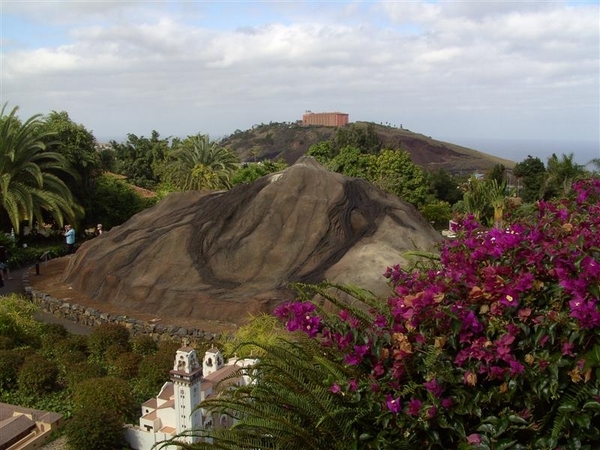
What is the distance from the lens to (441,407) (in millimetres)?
3145

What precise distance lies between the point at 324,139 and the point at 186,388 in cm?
9830

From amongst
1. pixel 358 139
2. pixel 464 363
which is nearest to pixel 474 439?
pixel 464 363

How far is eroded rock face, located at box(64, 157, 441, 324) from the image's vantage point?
1491cm

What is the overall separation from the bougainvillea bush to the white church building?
313 centimetres

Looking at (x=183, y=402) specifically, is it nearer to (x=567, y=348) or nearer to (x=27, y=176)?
(x=567, y=348)

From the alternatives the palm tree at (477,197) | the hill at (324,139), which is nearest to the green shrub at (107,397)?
the palm tree at (477,197)

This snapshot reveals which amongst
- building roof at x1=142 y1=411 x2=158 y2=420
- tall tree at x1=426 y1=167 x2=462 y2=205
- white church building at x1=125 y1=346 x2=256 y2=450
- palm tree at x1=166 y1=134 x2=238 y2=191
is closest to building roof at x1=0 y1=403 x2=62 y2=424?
white church building at x1=125 y1=346 x2=256 y2=450

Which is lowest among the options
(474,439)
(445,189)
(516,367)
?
(445,189)

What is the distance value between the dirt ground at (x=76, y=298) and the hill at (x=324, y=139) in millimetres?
75487

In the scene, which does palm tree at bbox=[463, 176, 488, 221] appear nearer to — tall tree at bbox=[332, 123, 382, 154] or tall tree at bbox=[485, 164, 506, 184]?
tall tree at bbox=[485, 164, 506, 184]

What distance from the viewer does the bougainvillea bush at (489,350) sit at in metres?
2.98

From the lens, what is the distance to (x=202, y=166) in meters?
32.9

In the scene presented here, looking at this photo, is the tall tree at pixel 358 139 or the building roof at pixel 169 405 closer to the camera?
the building roof at pixel 169 405

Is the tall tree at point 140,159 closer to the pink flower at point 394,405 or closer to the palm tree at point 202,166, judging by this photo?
the palm tree at point 202,166
